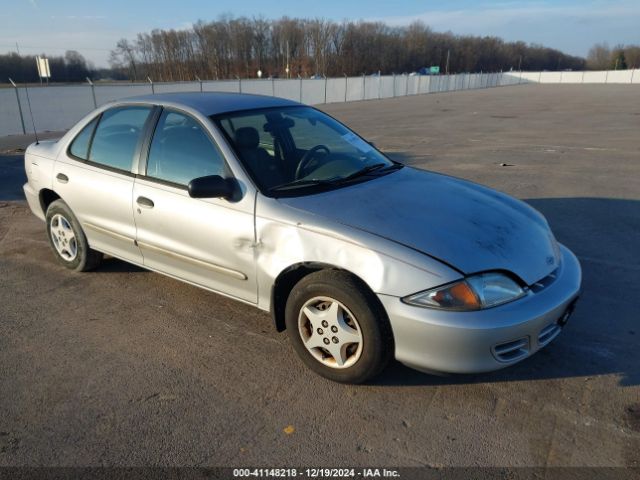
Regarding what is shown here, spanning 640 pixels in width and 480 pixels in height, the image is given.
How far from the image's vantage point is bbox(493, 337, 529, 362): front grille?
257 centimetres

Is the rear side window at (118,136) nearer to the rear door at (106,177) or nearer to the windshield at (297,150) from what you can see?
the rear door at (106,177)

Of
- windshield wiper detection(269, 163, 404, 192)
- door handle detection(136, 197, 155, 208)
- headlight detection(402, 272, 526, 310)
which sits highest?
windshield wiper detection(269, 163, 404, 192)

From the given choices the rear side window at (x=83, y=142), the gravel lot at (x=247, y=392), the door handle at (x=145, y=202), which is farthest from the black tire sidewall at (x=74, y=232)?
the door handle at (x=145, y=202)

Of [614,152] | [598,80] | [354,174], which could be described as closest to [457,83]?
[598,80]

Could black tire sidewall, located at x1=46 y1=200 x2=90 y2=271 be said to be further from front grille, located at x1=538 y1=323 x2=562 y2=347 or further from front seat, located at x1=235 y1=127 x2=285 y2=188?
front grille, located at x1=538 y1=323 x2=562 y2=347

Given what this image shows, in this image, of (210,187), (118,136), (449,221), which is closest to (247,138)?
(210,187)

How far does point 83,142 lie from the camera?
14.1 feet

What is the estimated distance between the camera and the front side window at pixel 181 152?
3379 millimetres

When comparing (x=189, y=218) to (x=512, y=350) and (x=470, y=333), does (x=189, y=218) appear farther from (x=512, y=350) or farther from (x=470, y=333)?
(x=512, y=350)

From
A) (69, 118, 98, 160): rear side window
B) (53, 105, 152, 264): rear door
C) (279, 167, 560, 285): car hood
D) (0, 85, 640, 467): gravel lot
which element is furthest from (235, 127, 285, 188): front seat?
(69, 118, 98, 160): rear side window

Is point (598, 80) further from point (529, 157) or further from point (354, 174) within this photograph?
point (354, 174)

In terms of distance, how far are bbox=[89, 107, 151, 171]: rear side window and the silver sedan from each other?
0.01m

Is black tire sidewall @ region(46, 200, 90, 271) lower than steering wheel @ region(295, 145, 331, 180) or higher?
lower

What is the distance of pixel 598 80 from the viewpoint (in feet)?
282
